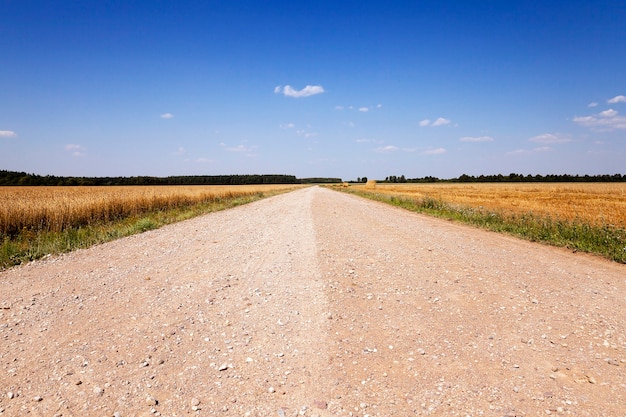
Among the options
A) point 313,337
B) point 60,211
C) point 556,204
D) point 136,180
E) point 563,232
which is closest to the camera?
point 313,337

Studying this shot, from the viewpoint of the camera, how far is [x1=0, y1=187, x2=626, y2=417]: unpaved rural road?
331cm

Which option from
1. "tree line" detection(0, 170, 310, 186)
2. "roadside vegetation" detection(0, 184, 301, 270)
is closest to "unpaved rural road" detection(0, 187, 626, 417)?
"roadside vegetation" detection(0, 184, 301, 270)

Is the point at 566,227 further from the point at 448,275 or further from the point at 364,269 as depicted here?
the point at 364,269

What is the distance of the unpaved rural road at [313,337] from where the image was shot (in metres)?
3.31

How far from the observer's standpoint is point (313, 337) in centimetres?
459

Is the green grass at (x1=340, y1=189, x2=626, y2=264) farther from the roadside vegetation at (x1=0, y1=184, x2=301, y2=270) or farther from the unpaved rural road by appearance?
the roadside vegetation at (x1=0, y1=184, x2=301, y2=270)

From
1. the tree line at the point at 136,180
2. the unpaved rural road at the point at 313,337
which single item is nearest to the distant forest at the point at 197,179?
the tree line at the point at 136,180

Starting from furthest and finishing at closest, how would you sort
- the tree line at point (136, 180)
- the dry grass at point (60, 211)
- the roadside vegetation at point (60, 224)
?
the tree line at point (136, 180)
the dry grass at point (60, 211)
the roadside vegetation at point (60, 224)

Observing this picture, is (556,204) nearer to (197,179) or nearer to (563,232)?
(563,232)

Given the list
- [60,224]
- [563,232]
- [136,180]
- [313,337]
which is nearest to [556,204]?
[563,232]

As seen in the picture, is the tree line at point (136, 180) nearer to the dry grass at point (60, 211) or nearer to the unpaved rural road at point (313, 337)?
the dry grass at point (60, 211)

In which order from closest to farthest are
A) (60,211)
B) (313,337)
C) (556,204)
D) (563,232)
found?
(313,337)
(563,232)
(60,211)
(556,204)

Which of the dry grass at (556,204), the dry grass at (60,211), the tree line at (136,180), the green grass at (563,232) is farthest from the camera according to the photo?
the tree line at (136,180)

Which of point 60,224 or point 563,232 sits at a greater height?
point 563,232
